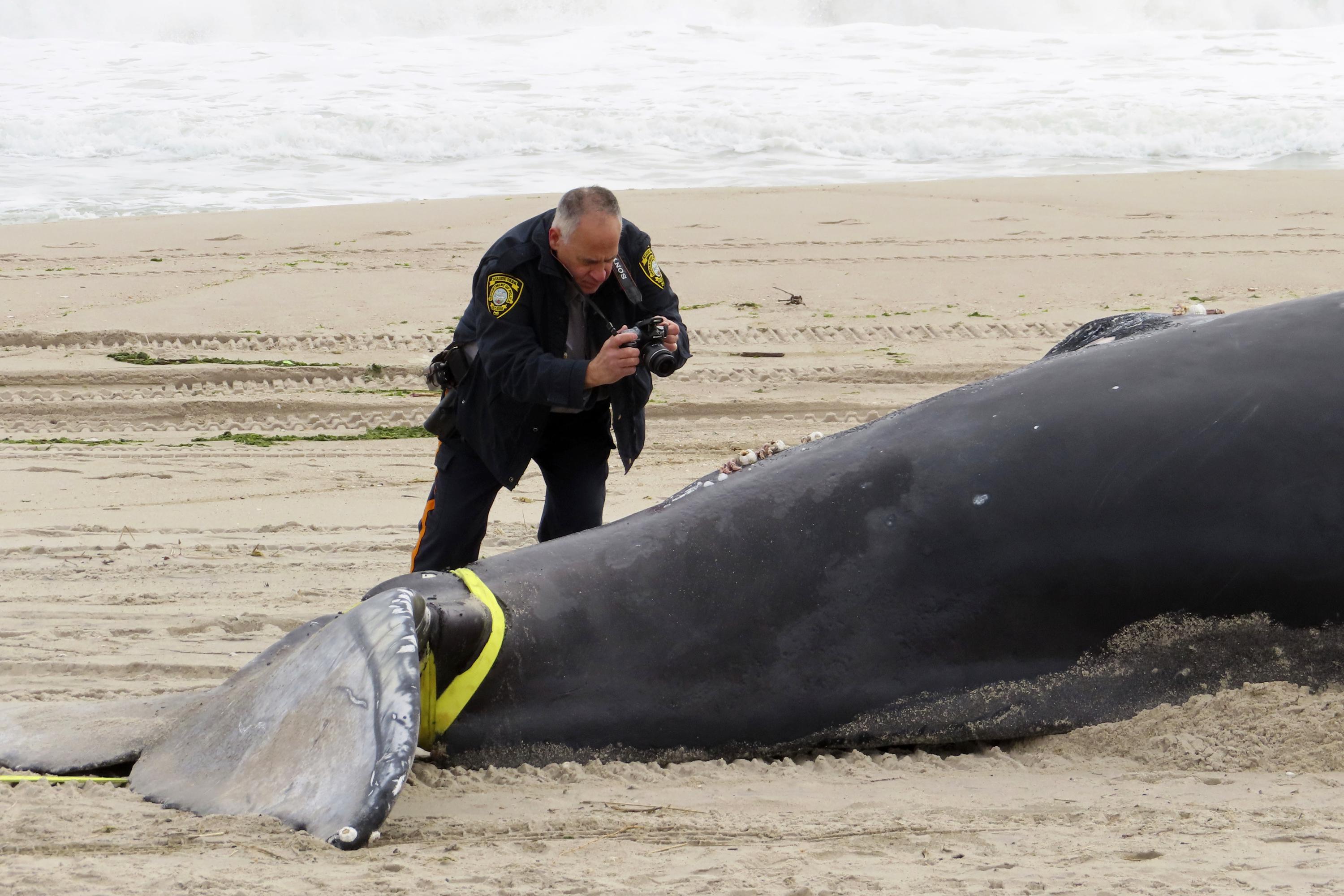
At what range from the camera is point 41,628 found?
4.78 meters

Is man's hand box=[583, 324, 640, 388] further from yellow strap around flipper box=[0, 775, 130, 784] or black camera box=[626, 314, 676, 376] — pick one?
yellow strap around flipper box=[0, 775, 130, 784]

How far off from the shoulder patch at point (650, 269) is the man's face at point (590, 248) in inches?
8.2

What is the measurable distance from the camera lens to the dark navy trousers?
1.53 feet

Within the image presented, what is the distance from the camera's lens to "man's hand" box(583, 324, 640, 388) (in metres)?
4.06

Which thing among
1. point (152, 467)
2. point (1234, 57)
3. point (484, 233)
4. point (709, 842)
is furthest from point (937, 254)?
point (1234, 57)

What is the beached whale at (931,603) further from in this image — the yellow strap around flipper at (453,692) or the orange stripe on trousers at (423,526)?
the orange stripe on trousers at (423,526)

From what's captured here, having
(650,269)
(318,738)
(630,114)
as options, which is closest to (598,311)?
(650,269)

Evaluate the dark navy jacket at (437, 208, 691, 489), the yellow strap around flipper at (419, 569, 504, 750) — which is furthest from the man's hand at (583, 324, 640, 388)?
the yellow strap around flipper at (419, 569, 504, 750)

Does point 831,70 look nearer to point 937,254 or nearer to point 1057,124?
point 1057,124

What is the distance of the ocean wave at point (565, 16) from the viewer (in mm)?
27203

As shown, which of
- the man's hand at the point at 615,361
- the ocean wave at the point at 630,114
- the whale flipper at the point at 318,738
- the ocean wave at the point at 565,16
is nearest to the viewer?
the whale flipper at the point at 318,738

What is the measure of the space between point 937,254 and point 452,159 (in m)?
8.41

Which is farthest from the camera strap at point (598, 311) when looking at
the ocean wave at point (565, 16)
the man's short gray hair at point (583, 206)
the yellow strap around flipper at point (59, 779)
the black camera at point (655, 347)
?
the ocean wave at point (565, 16)

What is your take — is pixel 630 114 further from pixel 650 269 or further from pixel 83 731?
pixel 83 731
